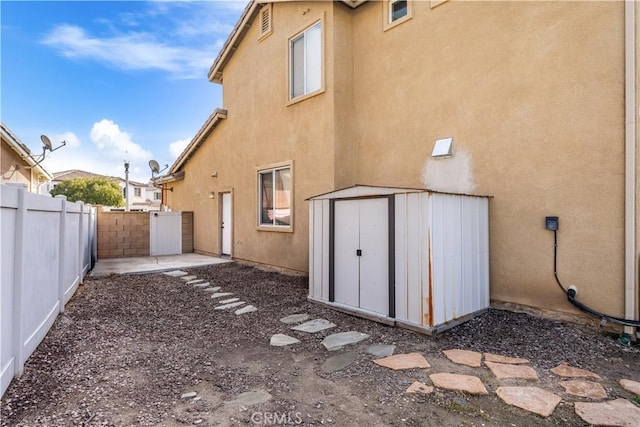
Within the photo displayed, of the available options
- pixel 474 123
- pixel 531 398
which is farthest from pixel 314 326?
pixel 474 123

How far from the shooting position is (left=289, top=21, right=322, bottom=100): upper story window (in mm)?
7742

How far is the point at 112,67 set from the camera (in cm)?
1423

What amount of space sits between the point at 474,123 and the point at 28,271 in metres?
6.24

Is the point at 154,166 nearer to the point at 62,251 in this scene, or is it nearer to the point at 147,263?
the point at 147,263

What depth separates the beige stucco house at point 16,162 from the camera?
34.0ft

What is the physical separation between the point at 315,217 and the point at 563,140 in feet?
12.5

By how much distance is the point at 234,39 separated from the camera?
34.0 ft

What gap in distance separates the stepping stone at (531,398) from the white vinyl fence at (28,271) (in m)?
4.06

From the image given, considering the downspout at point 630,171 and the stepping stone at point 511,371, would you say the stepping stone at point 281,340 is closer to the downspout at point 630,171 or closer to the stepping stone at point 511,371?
the stepping stone at point 511,371

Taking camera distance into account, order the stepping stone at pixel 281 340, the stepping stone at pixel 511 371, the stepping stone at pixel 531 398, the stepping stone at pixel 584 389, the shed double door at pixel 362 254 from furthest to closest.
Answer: the shed double door at pixel 362 254, the stepping stone at pixel 281 340, the stepping stone at pixel 511 371, the stepping stone at pixel 584 389, the stepping stone at pixel 531 398

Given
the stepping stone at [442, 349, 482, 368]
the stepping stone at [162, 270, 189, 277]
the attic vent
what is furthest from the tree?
the stepping stone at [442, 349, 482, 368]

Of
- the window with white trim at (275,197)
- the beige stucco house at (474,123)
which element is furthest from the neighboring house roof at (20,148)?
the window with white trim at (275,197)

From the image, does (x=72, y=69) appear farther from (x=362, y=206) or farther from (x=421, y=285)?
(x=421, y=285)

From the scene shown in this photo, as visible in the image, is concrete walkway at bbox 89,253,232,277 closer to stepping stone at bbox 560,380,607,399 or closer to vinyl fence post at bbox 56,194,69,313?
vinyl fence post at bbox 56,194,69,313
